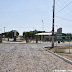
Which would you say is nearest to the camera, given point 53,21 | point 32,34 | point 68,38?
point 68,38

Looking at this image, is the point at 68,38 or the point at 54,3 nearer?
the point at 68,38

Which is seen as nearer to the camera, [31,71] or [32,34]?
[31,71]

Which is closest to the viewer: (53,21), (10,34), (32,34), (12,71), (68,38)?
(12,71)

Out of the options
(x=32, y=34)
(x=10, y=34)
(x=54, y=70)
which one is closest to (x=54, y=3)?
(x=54, y=70)

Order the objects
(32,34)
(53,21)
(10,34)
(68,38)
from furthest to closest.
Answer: (10,34) → (32,34) → (53,21) → (68,38)

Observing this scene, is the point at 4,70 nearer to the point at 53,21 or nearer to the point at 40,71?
the point at 40,71

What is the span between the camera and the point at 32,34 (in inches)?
3900

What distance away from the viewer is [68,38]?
2269 centimetres

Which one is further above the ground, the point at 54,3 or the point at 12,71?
the point at 54,3

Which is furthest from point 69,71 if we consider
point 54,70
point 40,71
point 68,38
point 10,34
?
point 10,34

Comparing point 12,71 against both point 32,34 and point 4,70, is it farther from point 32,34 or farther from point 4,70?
point 32,34

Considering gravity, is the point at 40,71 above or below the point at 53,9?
below

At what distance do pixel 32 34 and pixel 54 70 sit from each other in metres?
89.0

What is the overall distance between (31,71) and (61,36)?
47.6 ft
